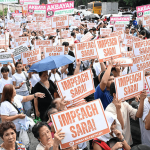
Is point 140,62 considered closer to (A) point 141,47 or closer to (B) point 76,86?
(A) point 141,47

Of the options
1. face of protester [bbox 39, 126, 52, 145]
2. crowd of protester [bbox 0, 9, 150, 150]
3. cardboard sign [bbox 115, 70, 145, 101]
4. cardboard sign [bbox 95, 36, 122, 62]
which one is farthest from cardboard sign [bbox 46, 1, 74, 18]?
face of protester [bbox 39, 126, 52, 145]

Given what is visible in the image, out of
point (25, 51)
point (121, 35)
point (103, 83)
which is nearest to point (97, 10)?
point (121, 35)

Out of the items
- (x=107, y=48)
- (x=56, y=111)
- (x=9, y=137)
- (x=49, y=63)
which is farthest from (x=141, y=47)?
(x=9, y=137)

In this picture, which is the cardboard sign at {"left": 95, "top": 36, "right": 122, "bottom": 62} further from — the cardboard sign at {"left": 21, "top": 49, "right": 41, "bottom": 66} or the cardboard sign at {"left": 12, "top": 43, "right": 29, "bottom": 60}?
the cardboard sign at {"left": 12, "top": 43, "right": 29, "bottom": 60}

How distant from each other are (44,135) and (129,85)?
1726 millimetres

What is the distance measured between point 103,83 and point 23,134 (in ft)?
5.41

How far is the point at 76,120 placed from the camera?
9.21 feet

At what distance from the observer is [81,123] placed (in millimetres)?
2826

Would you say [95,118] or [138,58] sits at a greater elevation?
[138,58]

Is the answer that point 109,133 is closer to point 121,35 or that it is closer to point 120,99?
point 120,99

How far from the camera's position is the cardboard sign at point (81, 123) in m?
2.72

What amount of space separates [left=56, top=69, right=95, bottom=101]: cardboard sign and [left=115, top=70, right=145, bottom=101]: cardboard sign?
1.69 feet

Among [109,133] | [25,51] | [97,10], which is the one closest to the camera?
[109,133]

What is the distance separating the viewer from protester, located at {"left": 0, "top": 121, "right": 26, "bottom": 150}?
288 centimetres
